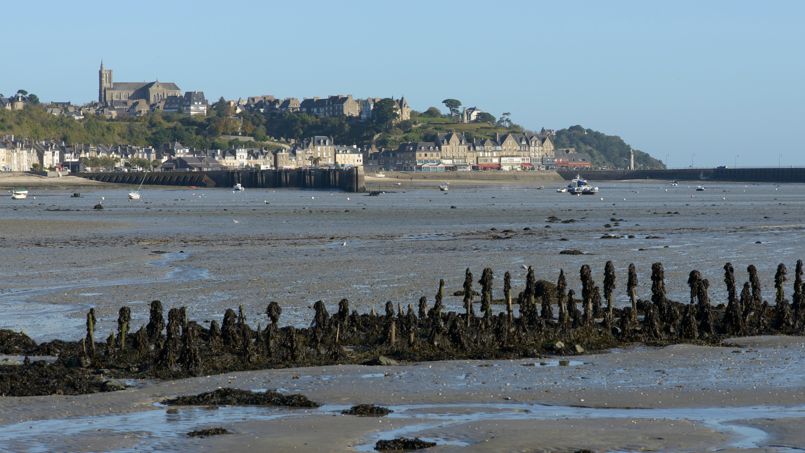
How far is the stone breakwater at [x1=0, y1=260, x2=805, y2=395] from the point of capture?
56.1 feet

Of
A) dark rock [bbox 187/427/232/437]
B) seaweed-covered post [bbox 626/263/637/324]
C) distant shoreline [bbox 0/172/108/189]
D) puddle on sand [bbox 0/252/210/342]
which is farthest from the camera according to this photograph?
distant shoreline [bbox 0/172/108/189]

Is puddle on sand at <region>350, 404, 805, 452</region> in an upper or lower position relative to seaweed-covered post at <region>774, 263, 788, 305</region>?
lower

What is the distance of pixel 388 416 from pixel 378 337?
5.59m

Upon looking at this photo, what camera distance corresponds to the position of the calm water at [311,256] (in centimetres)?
2634

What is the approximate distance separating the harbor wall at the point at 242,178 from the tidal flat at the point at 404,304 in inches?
3770

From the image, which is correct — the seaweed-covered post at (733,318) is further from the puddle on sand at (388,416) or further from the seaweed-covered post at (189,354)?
the seaweed-covered post at (189,354)

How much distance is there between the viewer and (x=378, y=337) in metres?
19.9

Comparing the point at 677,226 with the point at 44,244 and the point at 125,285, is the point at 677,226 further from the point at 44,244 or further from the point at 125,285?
the point at 125,285

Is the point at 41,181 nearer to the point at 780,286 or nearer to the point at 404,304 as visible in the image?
the point at 404,304

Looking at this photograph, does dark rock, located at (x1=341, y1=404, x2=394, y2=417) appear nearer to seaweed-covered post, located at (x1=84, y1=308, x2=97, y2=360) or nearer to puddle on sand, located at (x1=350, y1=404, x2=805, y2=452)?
puddle on sand, located at (x1=350, y1=404, x2=805, y2=452)

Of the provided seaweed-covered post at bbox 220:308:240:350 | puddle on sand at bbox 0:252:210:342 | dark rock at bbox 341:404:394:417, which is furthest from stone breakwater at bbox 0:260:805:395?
dark rock at bbox 341:404:394:417

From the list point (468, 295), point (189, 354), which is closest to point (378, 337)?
point (468, 295)

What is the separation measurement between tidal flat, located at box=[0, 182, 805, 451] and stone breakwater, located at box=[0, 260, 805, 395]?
64 centimetres

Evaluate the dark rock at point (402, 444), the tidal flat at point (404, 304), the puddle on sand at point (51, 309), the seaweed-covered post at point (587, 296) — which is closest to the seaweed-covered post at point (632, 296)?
the seaweed-covered post at point (587, 296)
